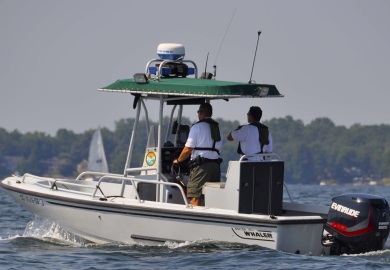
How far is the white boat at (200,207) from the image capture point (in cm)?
1711

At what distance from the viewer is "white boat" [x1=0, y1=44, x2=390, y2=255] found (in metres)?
17.1

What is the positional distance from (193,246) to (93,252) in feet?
4.43

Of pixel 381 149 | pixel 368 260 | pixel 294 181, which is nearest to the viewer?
pixel 368 260

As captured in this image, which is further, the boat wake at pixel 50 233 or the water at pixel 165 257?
the boat wake at pixel 50 233

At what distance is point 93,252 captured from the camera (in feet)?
58.2

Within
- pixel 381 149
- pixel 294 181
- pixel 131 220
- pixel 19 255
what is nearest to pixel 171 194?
pixel 131 220

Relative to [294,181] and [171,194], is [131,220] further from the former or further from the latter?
[294,181]

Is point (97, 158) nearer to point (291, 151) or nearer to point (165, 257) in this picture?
point (165, 257)

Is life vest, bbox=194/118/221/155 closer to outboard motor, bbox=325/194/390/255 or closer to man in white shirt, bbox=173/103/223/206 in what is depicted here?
man in white shirt, bbox=173/103/223/206

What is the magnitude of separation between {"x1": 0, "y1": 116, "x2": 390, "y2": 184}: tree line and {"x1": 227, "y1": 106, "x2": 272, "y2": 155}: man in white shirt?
96475mm

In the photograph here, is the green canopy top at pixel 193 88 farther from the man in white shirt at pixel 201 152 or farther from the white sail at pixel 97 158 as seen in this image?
the white sail at pixel 97 158

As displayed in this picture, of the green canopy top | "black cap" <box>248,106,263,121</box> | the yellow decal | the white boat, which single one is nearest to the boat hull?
the white boat

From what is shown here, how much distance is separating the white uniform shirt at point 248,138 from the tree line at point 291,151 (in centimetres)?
9653

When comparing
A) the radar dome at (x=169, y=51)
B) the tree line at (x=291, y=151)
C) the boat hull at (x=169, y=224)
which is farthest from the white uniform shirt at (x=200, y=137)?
the tree line at (x=291, y=151)
